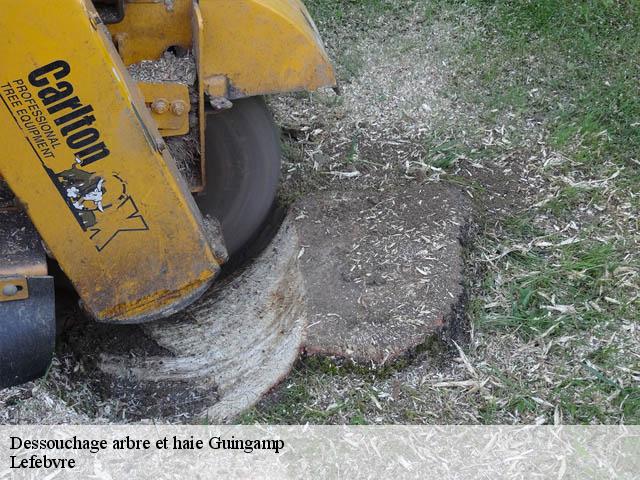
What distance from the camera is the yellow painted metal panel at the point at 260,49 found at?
2.96 m

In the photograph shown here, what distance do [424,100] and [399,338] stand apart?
188cm

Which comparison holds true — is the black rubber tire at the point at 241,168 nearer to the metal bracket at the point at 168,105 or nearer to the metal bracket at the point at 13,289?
the metal bracket at the point at 168,105

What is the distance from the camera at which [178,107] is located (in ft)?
9.83

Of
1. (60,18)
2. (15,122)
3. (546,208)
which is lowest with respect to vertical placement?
(546,208)

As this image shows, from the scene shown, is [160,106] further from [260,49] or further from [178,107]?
[260,49]

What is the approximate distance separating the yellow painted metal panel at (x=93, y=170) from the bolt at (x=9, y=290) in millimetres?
162

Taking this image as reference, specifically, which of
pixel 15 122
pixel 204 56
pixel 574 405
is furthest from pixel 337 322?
pixel 15 122

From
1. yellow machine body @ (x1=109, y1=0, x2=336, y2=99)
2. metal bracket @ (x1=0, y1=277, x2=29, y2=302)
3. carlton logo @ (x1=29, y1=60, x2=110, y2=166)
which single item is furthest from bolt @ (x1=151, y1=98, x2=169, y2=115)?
metal bracket @ (x1=0, y1=277, x2=29, y2=302)

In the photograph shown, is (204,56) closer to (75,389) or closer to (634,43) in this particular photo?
(75,389)

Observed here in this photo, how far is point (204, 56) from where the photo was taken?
118 inches

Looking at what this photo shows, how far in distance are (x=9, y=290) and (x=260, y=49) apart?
123 centimetres

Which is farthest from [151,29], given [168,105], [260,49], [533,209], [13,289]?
[533,209]

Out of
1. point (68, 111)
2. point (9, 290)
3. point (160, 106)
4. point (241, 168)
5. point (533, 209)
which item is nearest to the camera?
point (68, 111)

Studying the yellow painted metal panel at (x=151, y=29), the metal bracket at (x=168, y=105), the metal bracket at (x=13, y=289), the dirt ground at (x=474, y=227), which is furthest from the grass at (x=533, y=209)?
the yellow painted metal panel at (x=151, y=29)
